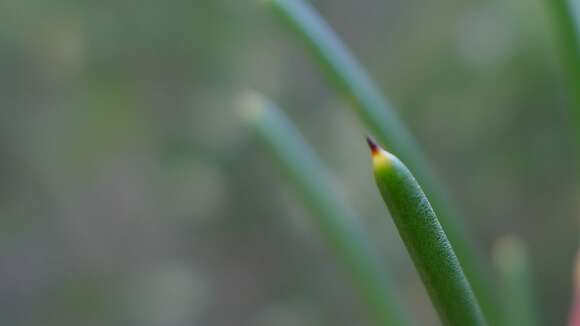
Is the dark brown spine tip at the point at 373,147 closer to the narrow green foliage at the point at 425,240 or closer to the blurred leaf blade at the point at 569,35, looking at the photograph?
the narrow green foliage at the point at 425,240

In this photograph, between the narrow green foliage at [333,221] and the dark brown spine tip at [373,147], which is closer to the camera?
the dark brown spine tip at [373,147]

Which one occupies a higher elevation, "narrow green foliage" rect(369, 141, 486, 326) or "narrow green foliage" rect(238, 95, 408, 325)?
"narrow green foliage" rect(238, 95, 408, 325)

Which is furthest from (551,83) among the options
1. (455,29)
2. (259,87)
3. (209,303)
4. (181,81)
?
(209,303)

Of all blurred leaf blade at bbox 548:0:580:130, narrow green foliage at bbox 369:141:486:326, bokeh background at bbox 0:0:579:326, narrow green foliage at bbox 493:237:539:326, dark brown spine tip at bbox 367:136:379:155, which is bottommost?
narrow green foliage at bbox 369:141:486:326

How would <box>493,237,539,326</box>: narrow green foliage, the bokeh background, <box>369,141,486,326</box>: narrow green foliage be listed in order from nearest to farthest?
<box>369,141,486,326</box>: narrow green foliage < <box>493,237,539,326</box>: narrow green foliage < the bokeh background

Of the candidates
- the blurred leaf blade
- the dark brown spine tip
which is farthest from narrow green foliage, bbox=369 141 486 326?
the blurred leaf blade

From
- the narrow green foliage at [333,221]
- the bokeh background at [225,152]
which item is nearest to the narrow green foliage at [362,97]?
the narrow green foliage at [333,221]

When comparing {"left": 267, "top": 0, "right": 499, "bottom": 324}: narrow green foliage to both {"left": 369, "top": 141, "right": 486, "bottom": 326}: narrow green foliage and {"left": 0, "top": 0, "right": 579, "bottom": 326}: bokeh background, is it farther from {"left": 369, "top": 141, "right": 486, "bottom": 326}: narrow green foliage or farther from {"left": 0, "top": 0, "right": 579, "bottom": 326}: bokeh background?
{"left": 0, "top": 0, "right": 579, "bottom": 326}: bokeh background

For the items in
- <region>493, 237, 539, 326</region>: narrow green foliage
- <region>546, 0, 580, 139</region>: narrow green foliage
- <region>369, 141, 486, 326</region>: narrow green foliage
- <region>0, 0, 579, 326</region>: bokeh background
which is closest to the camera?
<region>369, 141, 486, 326</region>: narrow green foliage
